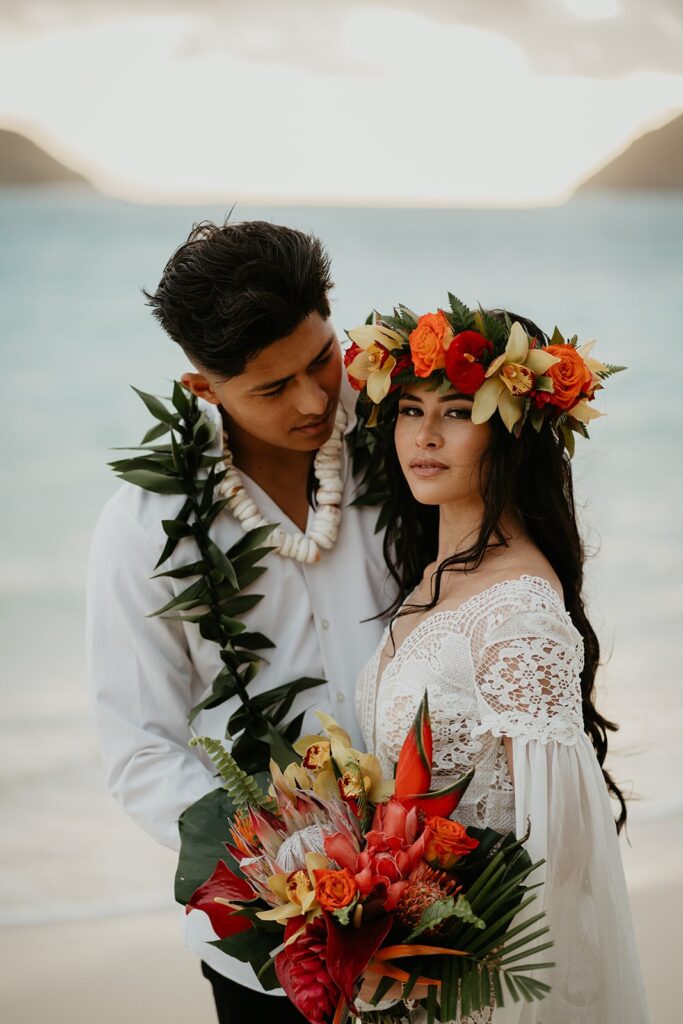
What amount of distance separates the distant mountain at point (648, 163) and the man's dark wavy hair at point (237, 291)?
18.5 feet

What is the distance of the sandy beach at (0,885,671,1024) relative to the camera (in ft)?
11.8

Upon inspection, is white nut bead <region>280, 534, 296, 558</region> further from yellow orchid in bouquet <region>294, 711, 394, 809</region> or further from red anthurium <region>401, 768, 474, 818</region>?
red anthurium <region>401, 768, 474, 818</region>

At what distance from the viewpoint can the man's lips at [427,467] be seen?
6.68 ft

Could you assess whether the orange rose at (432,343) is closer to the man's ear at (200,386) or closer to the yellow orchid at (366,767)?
the man's ear at (200,386)

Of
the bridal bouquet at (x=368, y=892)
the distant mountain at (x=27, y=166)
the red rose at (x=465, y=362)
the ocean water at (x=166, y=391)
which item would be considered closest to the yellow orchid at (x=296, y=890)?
the bridal bouquet at (x=368, y=892)

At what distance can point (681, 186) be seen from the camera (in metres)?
7.67

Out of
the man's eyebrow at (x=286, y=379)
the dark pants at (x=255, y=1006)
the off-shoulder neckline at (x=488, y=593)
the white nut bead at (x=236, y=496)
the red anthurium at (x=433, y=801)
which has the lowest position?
the dark pants at (x=255, y=1006)

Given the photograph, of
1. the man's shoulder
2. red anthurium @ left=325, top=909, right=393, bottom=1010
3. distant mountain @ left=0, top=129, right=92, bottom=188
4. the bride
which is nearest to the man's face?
the bride

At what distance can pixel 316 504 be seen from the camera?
2.37 m

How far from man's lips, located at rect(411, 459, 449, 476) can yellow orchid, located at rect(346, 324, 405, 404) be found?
0.46ft

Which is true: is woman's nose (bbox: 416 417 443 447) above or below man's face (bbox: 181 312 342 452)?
below

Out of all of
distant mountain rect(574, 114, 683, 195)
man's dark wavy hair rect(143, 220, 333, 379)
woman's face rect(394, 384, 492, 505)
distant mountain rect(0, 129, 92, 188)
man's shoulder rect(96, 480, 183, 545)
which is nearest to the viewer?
woman's face rect(394, 384, 492, 505)

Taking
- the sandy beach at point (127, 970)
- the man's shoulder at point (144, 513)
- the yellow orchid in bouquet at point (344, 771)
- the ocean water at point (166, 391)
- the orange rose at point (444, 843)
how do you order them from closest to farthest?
the orange rose at point (444, 843) < the yellow orchid in bouquet at point (344, 771) < the man's shoulder at point (144, 513) < the sandy beach at point (127, 970) < the ocean water at point (166, 391)

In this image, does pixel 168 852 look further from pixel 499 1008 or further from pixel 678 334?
pixel 678 334
